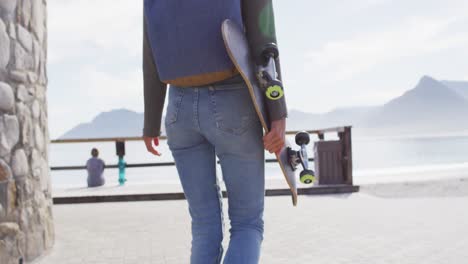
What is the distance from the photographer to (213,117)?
1.94m

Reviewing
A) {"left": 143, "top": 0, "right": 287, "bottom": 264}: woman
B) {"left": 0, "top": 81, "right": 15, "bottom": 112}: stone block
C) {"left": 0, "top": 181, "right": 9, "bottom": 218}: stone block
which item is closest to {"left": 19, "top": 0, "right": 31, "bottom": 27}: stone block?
{"left": 0, "top": 81, "right": 15, "bottom": 112}: stone block

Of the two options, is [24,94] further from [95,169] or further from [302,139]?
[95,169]

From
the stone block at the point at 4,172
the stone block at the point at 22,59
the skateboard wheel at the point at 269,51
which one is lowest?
the stone block at the point at 4,172

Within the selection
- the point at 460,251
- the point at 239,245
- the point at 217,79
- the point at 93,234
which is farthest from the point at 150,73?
the point at 93,234

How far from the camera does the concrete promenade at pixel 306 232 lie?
13.4ft

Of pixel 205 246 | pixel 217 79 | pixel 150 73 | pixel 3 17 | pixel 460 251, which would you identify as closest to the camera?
pixel 217 79

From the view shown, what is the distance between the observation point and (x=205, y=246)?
2.11 metres

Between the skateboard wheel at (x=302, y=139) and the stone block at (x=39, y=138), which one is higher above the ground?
the skateboard wheel at (x=302, y=139)

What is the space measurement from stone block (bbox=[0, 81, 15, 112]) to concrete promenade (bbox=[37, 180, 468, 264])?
49.2 inches

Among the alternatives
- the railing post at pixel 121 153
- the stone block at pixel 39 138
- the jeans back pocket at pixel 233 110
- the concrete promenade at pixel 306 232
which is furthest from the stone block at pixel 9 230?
the railing post at pixel 121 153

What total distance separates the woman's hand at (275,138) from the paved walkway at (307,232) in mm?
2134

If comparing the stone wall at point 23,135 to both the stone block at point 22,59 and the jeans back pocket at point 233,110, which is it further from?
the jeans back pocket at point 233,110

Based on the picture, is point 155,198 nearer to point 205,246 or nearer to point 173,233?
point 173,233

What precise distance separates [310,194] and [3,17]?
581cm
